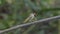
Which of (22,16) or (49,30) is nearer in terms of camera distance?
(22,16)

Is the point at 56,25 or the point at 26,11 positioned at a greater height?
the point at 26,11

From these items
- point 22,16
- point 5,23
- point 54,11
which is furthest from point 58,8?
point 5,23

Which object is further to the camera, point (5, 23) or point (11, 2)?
point (11, 2)

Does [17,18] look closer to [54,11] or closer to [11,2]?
[11,2]

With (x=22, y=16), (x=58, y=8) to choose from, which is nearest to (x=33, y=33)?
(x=22, y=16)

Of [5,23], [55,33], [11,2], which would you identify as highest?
[11,2]

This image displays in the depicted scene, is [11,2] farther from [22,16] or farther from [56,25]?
[56,25]

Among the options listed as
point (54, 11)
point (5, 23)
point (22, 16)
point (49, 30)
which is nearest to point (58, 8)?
point (54, 11)

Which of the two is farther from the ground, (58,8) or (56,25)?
(58,8)
